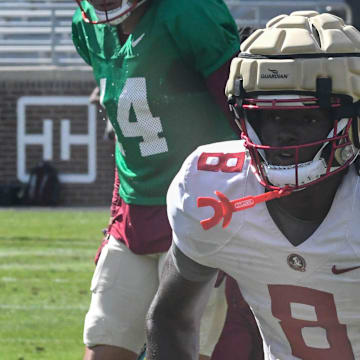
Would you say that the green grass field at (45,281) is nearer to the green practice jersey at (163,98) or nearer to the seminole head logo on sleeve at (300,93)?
the green practice jersey at (163,98)

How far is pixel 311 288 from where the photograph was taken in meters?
2.97

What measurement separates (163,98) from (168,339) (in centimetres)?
131

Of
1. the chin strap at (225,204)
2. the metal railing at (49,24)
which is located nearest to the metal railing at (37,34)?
the metal railing at (49,24)

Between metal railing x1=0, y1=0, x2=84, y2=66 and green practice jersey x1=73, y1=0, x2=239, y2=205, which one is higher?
green practice jersey x1=73, y1=0, x2=239, y2=205

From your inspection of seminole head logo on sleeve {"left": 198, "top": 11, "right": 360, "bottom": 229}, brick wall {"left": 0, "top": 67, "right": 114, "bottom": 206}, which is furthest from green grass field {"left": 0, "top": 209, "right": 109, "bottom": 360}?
seminole head logo on sleeve {"left": 198, "top": 11, "right": 360, "bottom": 229}

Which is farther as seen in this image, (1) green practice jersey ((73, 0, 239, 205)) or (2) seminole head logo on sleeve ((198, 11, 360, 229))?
(1) green practice jersey ((73, 0, 239, 205))

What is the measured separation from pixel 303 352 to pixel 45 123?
12932 mm

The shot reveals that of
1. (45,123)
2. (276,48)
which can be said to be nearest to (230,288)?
(276,48)

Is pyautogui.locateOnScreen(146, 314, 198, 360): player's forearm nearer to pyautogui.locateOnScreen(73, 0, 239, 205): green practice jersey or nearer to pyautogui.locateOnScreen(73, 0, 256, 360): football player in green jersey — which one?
pyautogui.locateOnScreen(73, 0, 256, 360): football player in green jersey

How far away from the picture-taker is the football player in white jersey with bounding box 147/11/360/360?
2.81 meters

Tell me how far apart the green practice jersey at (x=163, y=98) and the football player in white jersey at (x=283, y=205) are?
985mm

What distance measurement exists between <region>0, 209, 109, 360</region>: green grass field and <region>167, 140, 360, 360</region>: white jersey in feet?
10.5

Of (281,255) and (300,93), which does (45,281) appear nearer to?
(281,255)

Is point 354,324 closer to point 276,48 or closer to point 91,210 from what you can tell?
point 276,48
